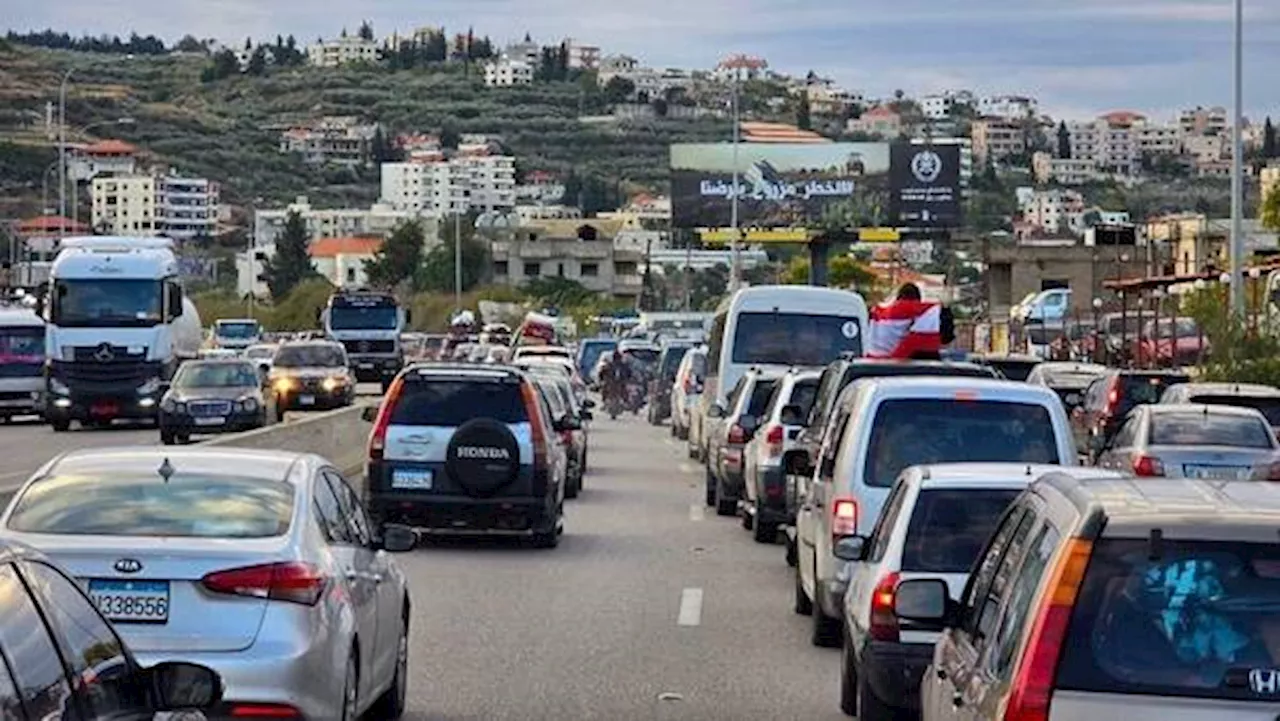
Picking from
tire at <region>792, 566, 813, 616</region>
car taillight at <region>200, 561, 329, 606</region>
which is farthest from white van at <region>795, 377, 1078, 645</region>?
car taillight at <region>200, 561, 329, 606</region>

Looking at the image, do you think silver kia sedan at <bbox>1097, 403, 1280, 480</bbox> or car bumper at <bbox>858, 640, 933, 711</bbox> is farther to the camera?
silver kia sedan at <bbox>1097, 403, 1280, 480</bbox>

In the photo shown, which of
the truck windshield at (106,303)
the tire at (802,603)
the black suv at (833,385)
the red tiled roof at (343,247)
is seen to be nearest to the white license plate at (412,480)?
the black suv at (833,385)

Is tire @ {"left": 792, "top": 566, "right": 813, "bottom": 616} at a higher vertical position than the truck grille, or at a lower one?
higher

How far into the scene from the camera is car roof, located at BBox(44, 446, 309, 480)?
13.1m

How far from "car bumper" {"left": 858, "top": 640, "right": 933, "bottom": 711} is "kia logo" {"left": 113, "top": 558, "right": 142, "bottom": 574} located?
12.7ft

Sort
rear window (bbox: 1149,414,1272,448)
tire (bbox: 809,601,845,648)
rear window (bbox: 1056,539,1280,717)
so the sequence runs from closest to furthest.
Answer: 1. rear window (bbox: 1056,539,1280,717)
2. tire (bbox: 809,601,845,648)
3. rear window (bbox: 1149,414,1272,448)

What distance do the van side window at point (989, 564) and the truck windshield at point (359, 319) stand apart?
6692 cm

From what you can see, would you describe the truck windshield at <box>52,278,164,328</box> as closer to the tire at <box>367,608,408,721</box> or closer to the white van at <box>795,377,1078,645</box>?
the white van at <box>795,377,1078,645</box>

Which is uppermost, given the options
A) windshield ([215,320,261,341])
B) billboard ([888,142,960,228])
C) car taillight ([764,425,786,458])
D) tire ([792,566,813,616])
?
billboard ([888,142,960,228])

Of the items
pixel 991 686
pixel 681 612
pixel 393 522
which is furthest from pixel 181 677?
pixel 393 522

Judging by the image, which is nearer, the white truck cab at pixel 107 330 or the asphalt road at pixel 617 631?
the asphalt road at pixel 617 631

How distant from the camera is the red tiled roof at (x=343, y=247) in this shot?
18275 cm

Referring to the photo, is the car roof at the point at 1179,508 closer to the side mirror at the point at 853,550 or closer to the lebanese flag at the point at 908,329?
the side mirror at the point at 853,550

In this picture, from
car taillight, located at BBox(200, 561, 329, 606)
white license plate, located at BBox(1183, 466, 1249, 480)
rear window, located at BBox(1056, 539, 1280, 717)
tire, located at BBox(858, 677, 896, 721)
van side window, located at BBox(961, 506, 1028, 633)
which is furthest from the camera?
white license plate, located at BBox(1183, 466, 1249, 480)
